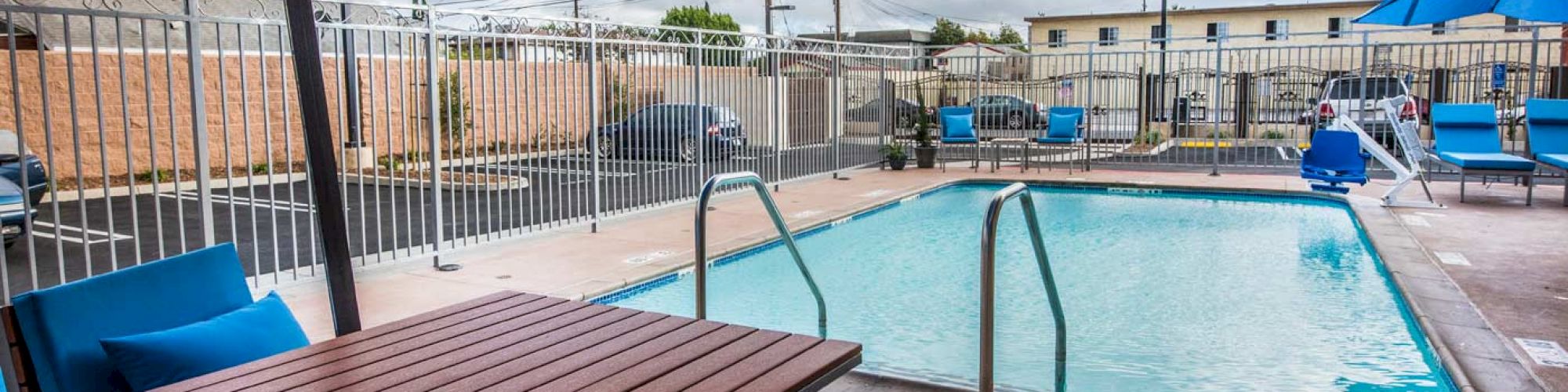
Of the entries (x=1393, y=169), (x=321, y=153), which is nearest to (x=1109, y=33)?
(x=1393, y=169)

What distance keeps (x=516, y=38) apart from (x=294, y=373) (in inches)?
198

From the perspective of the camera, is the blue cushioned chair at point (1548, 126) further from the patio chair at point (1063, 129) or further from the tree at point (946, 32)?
the tree at point (946, 32)

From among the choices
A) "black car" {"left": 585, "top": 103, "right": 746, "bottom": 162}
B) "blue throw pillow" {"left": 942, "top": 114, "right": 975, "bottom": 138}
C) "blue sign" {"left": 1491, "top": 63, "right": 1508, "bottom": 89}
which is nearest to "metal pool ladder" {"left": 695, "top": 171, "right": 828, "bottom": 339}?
"black car" {"left": 585, "top": 103, "right": 746, "bottom": 162}

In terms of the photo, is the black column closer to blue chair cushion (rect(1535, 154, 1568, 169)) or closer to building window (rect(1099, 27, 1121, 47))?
blue chair cushion (rect(1535, 154, 1568, 169))

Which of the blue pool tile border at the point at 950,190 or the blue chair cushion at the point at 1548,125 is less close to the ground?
the blue chair cushion at the point at 1548,125

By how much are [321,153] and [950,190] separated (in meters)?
10.1

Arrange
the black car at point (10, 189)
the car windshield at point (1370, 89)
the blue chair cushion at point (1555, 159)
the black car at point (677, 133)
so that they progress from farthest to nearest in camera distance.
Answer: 1. the car windshield at point (1370, 89)
2. the blue chair cushion at point (1555, 159)
3. the black car at point (677, 133)
4. the black car at point (10, 189)

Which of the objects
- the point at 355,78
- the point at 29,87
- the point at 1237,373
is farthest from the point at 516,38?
the point at 29,87

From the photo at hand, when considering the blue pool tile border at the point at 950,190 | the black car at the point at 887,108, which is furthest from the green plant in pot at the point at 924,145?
the blue pool tile border at the point at 950,190

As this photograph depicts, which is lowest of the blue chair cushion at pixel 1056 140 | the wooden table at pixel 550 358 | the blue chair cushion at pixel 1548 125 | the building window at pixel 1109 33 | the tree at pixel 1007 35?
the wooden table at pixel 550 358

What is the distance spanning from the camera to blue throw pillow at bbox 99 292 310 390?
90.7 inches

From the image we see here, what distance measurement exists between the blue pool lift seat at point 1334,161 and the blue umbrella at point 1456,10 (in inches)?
40.0

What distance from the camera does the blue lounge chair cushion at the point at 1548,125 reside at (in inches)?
367

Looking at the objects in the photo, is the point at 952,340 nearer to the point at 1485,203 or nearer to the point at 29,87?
the point at 1485,203
